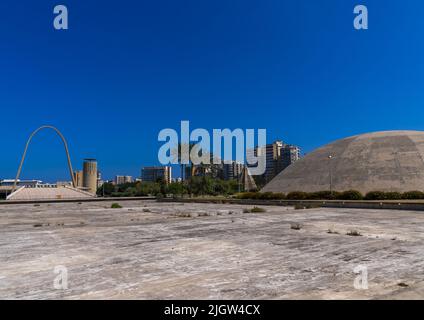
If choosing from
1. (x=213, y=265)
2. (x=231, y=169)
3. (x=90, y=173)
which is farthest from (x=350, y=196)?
(x=90, y=173)

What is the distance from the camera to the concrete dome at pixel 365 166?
4947cm

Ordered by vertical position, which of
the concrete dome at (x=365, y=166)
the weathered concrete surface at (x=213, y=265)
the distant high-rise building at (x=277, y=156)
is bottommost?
the weathered concrete surface at (x=213, y=265)

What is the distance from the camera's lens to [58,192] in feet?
291

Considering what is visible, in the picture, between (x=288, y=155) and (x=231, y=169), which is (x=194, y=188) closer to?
(x=288, y=155)

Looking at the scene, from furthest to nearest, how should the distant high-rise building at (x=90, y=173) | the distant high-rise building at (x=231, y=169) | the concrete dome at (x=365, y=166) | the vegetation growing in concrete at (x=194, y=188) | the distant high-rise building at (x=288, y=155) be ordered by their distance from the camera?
the distant high-rise building at (x=231, y=169) → the distant high-rise building at (x=90, y=173) → the distant high-rise building at (x=288, y=155) → the vegetation growing in concrete at (x=194, y=188) → the concrete dome at (x=365, y=166)

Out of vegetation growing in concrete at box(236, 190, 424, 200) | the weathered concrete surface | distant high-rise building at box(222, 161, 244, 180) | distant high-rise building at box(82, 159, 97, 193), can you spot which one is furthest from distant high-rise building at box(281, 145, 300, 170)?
the weathered concrete surface

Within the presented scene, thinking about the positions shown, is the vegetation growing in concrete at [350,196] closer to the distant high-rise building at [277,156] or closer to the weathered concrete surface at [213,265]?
the weathered concrete surface at [213,265]

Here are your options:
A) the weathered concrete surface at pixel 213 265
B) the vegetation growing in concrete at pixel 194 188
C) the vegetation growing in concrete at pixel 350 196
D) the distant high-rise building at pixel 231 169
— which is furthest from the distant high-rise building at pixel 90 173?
the weathered concrete surface at pixel 213 265

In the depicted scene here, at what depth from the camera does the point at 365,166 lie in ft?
179

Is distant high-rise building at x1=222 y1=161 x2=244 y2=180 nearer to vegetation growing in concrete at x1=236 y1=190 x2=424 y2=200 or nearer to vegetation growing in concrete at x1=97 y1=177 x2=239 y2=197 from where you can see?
vegetation growing in concrete at x1=97 y1=177 x2=239 y2=197

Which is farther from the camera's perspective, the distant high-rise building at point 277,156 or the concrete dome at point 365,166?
the distant high-rise building at point 277,156

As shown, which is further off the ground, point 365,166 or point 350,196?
point 365,166

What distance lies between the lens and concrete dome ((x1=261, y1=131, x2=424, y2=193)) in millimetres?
49469
